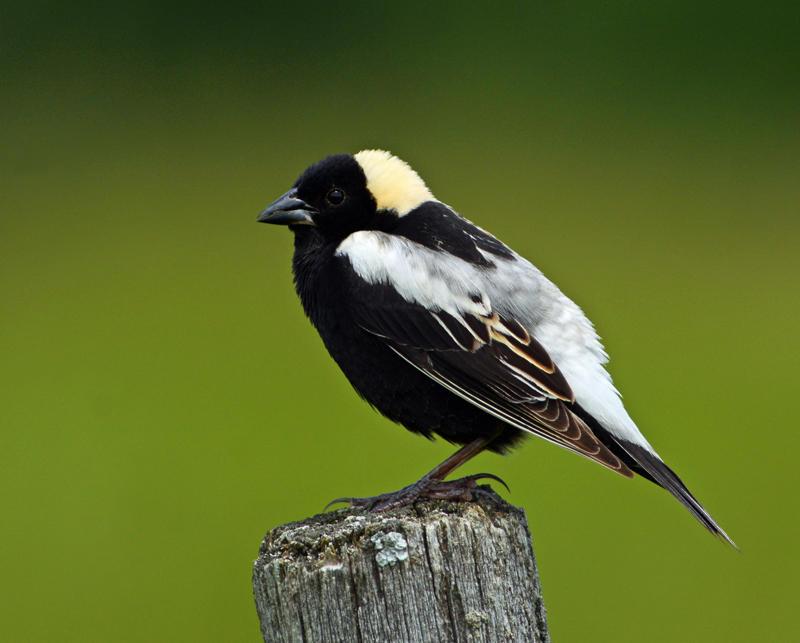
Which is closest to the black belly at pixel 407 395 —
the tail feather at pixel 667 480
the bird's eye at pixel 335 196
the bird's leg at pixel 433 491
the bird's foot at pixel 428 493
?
the bird's leg at pixel 433 491

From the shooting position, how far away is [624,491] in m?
7.26

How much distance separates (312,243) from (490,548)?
160 centimetres

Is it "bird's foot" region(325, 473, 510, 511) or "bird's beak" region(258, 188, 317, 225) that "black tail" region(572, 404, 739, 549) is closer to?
"bird's foot" region(325, 473, 510, 511)

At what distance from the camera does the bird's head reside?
Answer: 4.01m

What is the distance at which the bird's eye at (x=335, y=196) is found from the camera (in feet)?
13.3

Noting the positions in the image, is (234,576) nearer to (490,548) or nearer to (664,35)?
(490,548)

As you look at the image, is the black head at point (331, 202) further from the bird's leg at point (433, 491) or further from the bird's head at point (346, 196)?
the bird's leg at point (433, 491)

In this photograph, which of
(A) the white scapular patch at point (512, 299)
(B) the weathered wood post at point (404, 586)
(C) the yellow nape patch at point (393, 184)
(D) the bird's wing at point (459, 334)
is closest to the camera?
(B) the weathered wood post at point (404, 586)

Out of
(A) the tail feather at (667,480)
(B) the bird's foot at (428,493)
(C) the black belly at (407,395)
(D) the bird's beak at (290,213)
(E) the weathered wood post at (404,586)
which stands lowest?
(E) the weathered wood post at (404,586)

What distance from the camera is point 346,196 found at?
404 centimetres

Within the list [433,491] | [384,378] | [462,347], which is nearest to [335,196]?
[384,378]

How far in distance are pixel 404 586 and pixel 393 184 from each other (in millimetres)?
1753

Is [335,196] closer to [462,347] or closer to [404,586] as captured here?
[462,347]

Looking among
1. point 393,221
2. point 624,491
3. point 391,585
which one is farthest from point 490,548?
point 624,491
